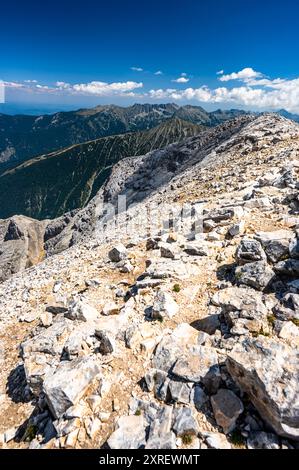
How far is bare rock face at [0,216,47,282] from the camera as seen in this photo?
132m

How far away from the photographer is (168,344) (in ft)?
35.9

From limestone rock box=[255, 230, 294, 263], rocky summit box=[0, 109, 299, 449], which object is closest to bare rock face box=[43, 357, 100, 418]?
rocky summit box=[0, 109, 299, 449]

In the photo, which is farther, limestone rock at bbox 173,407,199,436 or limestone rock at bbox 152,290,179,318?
limestone rock at bbox 152,290,179,318

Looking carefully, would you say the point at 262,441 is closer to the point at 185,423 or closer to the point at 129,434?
the point at 185,423

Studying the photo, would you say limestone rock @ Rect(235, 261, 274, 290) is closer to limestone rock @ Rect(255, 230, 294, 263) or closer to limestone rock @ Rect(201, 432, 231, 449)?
limestone rock @ Rect(255, 230, 294, 263)

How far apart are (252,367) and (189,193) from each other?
30.4 metres

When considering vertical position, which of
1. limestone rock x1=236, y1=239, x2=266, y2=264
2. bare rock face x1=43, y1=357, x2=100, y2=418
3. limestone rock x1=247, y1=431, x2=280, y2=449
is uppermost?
limestone rock x1=236, y1=239, x2=266, y2=264

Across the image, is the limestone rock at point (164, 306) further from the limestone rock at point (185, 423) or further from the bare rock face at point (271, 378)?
the limestone rock at point (185, 423)

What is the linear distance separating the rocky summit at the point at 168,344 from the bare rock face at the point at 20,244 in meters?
115

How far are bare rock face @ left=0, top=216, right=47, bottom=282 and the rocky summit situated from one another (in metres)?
115

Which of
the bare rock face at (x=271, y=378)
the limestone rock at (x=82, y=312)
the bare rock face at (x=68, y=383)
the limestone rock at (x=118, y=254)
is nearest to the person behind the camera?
the bare rock face at (x=271, y=378)

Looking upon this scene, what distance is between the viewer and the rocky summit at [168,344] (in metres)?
7.92

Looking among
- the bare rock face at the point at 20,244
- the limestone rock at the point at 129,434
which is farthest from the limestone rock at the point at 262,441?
the bare rock face at the point at 20,244

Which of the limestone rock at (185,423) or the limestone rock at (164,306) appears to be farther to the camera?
the limestone rock at (164,306)
